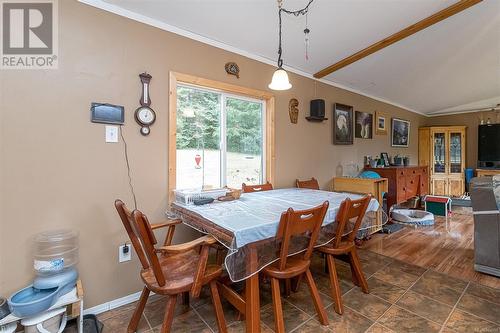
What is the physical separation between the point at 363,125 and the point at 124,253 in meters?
4.42

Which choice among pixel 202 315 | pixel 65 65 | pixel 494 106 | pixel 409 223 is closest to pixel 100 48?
pixel 65 65

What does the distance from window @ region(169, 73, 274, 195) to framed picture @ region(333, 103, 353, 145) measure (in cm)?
144

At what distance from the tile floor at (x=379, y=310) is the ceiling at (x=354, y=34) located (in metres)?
2.48

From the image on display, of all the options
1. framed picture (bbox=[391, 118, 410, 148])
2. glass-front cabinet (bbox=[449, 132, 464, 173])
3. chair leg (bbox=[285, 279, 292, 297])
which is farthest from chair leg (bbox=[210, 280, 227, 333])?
glass-front cabinet (bbox=[449, 132, 464, 173])

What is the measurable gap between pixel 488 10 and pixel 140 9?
11.6ft

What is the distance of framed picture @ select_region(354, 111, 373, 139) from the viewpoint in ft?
14.6

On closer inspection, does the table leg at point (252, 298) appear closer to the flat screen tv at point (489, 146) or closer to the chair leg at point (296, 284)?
the chair leg at point (296, 284)

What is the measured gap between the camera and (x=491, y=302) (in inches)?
76.7

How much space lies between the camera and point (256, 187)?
9.26 ft

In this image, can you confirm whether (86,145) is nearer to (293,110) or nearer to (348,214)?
(348,214)

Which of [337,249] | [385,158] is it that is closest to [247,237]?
[337,249]

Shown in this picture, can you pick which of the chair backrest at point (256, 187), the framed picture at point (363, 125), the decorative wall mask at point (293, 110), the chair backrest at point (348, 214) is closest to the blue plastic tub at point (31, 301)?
the chair backrest at point (256, 187)

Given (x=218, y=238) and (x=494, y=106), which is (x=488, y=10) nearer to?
(x=218, y=238)

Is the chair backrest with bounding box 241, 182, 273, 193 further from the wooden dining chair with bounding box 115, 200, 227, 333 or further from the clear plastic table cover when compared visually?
the wooden dining chair with bounding box 115, 200, 227, 333
